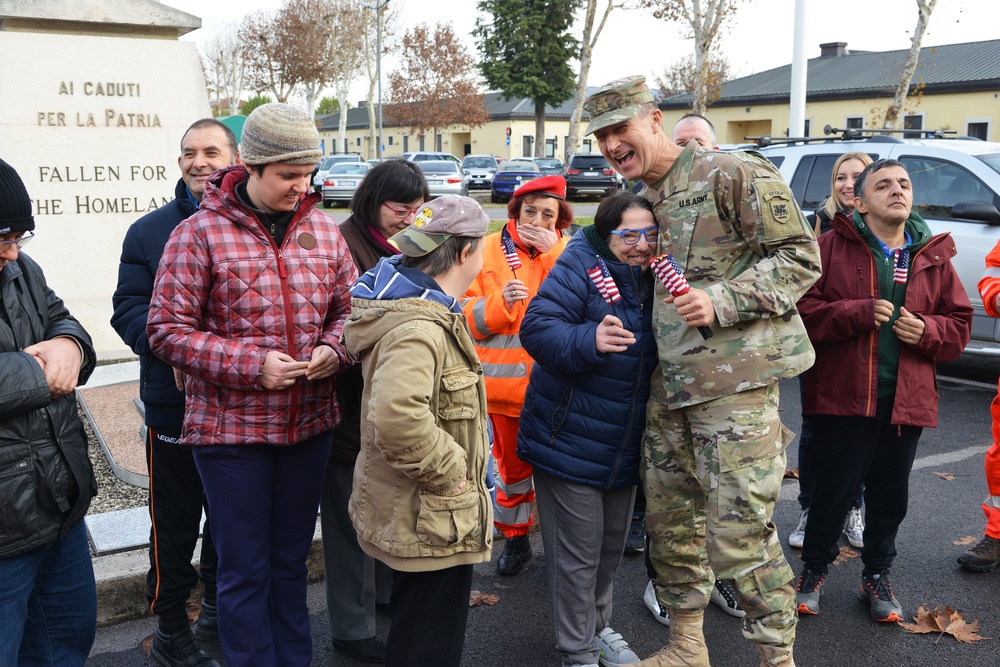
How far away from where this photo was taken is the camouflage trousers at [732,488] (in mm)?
3054

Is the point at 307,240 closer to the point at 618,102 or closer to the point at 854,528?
the point at 618,102

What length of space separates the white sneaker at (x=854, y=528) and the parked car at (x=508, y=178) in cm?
2820

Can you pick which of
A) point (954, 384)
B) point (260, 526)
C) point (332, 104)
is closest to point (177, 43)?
point (260, 526)

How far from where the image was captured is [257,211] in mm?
2904

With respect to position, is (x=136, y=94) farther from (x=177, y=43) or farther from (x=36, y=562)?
(x=36, y=562)

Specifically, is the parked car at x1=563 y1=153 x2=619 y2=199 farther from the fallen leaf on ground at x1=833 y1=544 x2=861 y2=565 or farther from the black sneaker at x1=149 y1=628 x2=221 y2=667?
the black sneaker at x1=149 y1=628 x2=221 y2=667

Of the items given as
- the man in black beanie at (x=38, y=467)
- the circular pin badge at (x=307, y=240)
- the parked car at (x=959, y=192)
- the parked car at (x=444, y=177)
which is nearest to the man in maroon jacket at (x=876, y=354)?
the circular pin badge at (x=307, y=240)

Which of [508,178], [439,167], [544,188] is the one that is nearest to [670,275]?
[544,188]

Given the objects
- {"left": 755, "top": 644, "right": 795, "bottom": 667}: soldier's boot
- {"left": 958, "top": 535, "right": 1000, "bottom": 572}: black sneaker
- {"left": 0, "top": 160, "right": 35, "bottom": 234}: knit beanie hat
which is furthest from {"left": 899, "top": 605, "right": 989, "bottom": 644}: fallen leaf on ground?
{"left": 0, "top": 160, "right": 35, "bottom": 234}: knit beanie hat

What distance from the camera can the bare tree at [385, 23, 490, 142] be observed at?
57.3 m

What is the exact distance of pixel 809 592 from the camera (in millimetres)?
3932

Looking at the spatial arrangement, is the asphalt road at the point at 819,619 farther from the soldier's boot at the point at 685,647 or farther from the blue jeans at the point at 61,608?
the blue jeans at the point at 61,608

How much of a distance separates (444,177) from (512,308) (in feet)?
89.5

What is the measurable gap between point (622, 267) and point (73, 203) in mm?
5675
